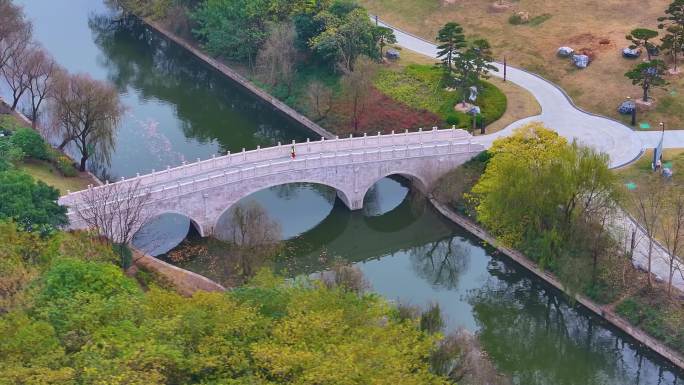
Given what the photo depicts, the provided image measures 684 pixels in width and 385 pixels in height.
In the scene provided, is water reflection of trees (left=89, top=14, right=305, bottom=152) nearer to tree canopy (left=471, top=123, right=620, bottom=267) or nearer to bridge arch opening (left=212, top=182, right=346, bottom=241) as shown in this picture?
bridge arch opening (left=212, top=182, right=346, bottom=241)

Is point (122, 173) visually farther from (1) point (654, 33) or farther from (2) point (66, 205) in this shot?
(1) point (654, 33)

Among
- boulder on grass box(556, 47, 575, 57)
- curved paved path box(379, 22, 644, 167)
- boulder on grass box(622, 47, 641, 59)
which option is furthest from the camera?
boulder on grass box(556, 47, 575, 57)

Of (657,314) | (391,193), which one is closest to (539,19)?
A: (391,193)

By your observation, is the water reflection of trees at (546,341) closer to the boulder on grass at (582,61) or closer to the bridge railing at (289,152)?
the bridge railing at (289,152)

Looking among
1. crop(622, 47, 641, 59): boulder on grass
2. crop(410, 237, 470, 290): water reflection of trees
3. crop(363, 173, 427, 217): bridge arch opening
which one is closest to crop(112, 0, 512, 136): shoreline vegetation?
crop(363, 173, 427, 217): bridge arch opening

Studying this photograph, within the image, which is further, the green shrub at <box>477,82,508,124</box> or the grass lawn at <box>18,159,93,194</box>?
the green shrub at <box>477,82,508,124</box>

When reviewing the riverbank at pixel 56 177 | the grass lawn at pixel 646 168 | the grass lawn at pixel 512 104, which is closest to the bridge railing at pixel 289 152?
the grass lawn at pixel 512 104
